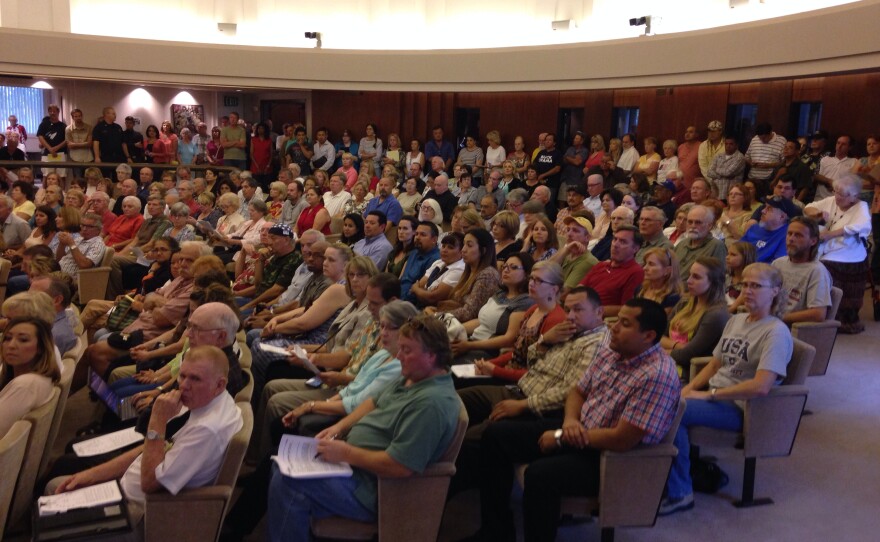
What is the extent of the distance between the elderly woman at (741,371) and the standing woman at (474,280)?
4.84ft

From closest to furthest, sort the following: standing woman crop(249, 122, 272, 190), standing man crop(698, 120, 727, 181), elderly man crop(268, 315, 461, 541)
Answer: elderly man crop(268, 315, 461, 541)
standing man crop(698, 120, 727, 181)
standing woman crop(249, 122, 272, 190)

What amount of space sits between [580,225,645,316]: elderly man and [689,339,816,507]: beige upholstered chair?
130 centimetres

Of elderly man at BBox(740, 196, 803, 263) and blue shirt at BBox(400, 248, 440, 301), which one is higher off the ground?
elderly man at BBox(740, 196, 803, 263)

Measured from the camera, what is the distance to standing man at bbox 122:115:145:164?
1290 centimetres

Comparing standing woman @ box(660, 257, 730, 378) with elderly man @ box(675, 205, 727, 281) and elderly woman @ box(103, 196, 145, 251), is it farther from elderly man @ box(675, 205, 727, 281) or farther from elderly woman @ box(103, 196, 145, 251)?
elderly woman @ box(103, 196, 145, 251)

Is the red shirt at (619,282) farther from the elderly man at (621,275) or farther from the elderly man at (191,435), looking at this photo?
the elderly man at (191,435)

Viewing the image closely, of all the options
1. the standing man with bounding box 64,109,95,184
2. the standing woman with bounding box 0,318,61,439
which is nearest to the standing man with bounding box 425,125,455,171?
the standing man with bounding box 64,109,95,184

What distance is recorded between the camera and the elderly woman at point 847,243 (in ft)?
19.9

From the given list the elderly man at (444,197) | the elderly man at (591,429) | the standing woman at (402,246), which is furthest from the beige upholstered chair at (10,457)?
the elderly man at (444,197)

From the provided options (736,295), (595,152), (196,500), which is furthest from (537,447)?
(595,152)

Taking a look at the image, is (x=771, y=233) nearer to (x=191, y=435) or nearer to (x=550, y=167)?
(x=191, y=435)

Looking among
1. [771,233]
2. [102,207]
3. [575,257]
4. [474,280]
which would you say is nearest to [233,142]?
[102,207]

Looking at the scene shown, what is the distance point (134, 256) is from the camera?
7.39 metres

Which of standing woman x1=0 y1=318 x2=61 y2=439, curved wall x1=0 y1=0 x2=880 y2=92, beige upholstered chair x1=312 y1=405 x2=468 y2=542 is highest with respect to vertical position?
curved wall x1=0 y1=0 x2=880 y2=92
